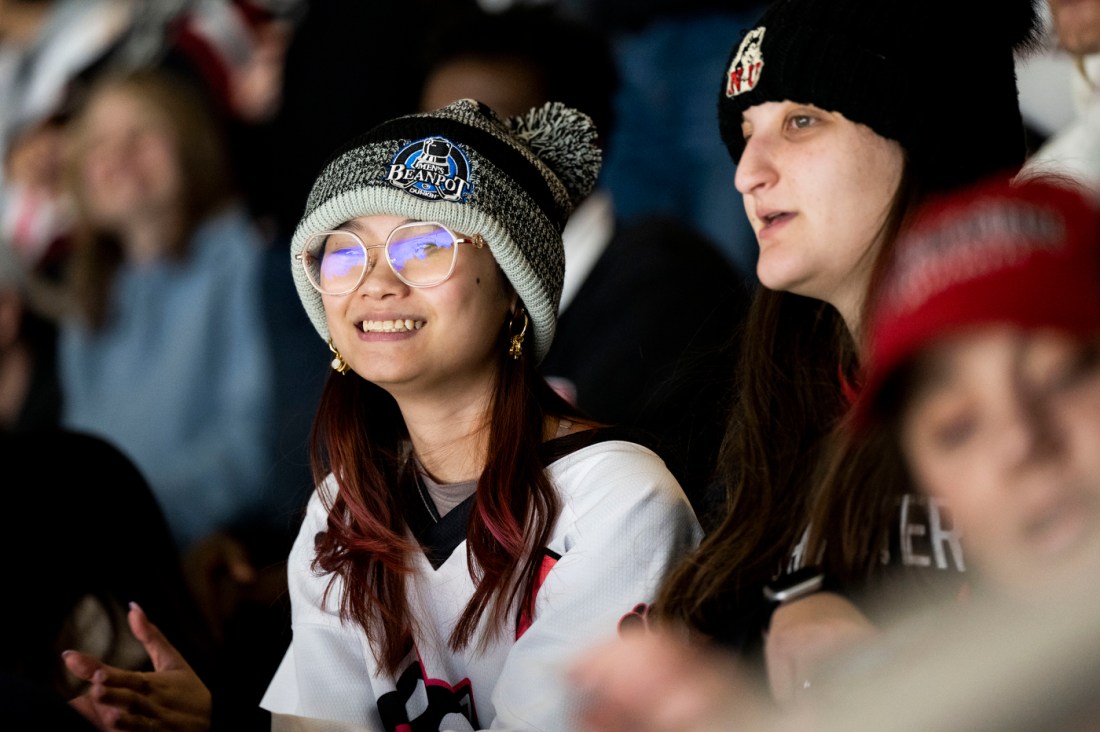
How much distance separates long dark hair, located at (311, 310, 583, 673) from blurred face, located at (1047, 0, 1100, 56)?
37.9 inches

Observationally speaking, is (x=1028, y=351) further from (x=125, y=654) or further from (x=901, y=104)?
(x=125, y=654)

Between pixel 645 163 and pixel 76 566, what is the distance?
67.7 inches

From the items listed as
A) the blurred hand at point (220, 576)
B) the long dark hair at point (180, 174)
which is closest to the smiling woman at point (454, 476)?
the blurred hand at point (220, 576)

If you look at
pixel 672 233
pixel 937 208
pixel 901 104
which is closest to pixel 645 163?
pixel 672 233

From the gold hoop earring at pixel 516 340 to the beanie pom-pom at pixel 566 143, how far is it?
21 cm

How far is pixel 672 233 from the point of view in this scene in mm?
2516

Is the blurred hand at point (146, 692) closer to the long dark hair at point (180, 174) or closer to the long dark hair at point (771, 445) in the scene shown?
the long dark hair at point (771, 445)

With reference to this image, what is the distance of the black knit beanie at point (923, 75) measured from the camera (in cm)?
142

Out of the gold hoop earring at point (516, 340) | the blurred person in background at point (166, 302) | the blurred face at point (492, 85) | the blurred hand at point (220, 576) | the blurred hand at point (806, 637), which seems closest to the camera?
the blurred hand at point (806, 637)

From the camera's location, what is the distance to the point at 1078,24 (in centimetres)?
196

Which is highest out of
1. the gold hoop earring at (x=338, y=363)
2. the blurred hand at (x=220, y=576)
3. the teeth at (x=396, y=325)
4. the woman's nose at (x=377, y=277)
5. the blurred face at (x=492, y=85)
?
the blurred face at (x=492, y=85)

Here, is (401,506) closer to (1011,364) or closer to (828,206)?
(828,206)

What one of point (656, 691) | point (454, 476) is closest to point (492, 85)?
point (454, 476)

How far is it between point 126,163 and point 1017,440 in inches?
131
